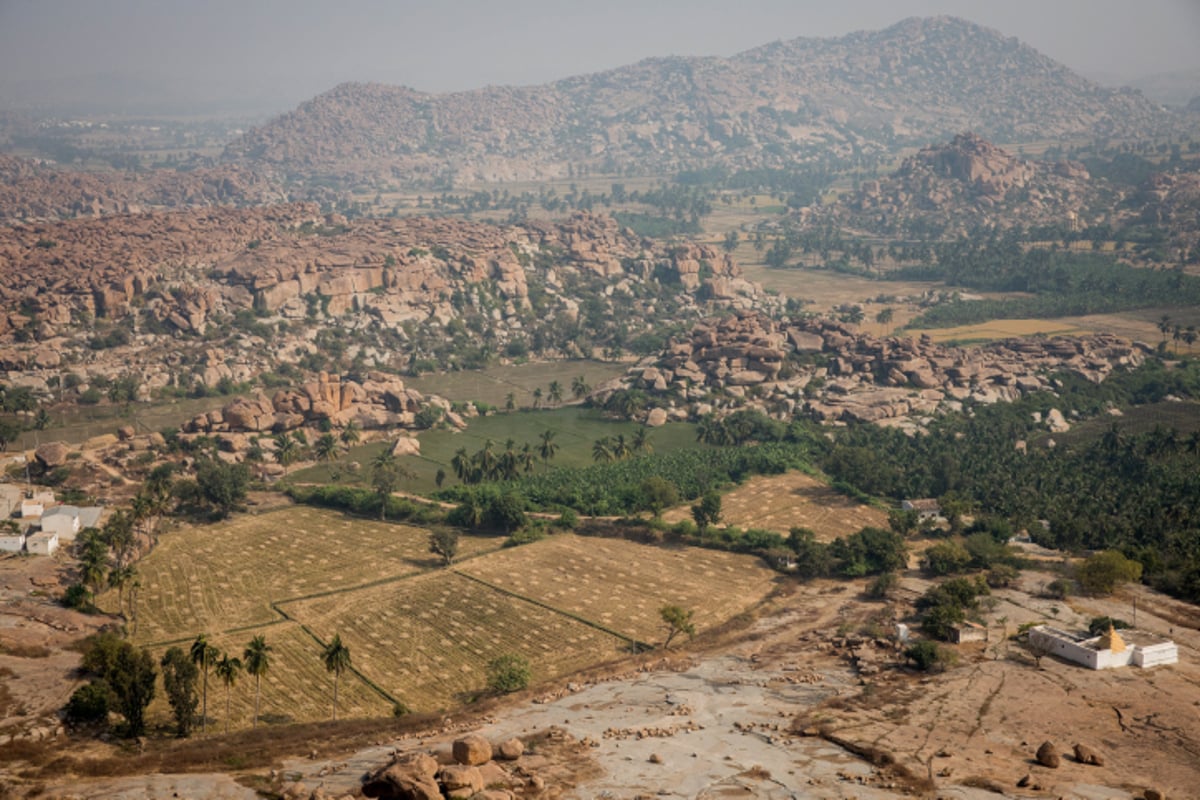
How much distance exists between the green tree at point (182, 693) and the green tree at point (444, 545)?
25822mm

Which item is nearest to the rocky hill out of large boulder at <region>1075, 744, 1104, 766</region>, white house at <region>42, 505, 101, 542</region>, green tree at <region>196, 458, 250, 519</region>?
green tree at <region>196, 458, 250, 519</region>

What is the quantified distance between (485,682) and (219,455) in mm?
50620

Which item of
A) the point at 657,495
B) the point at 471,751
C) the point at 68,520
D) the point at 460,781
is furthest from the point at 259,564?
the point at 460,781

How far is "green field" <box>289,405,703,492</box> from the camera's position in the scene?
99.0m

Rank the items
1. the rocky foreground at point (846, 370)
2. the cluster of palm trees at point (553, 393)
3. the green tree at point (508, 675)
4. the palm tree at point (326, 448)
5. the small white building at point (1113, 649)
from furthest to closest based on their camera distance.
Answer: the cluster of palm trees at point (553, 393), the rocky foreground at point (846, 370), the palm tree at point (326, 448), the green tree at point (508, 675), the small white building at point (1113, 649)

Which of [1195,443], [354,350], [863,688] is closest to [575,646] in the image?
[863,688]

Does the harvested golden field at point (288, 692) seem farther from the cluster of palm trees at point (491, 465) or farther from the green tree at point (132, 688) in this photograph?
the cluster of palm trees at point (491, 465)

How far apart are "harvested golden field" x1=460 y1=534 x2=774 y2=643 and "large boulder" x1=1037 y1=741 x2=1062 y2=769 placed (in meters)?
25.1

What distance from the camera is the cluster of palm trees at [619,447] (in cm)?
10175

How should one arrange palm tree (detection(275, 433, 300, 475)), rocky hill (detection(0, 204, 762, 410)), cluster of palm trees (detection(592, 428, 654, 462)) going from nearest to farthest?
1. palm tree (detection(275, 433, 300, 475))
2. cluster of palm trees (detection(592, 428, 654, 462))
3. rocky hill (detection(0, 204, 762, 410))

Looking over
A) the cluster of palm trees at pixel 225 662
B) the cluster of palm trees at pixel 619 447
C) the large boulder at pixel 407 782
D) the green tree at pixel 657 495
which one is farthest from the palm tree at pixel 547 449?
the large boulder at pixel 407 782

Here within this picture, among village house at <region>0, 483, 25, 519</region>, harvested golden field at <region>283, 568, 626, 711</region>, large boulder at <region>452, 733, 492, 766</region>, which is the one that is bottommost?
harvested golden field at <region>283, 568, 626, 711</region>

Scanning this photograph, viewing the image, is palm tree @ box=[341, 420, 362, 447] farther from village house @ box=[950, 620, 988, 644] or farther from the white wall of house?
village house @ box=[950, 620, 988, 644]

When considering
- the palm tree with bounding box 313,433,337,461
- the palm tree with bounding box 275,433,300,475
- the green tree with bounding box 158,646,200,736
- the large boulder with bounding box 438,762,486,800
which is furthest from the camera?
the palm tree with bounding box 313,433,337,461
